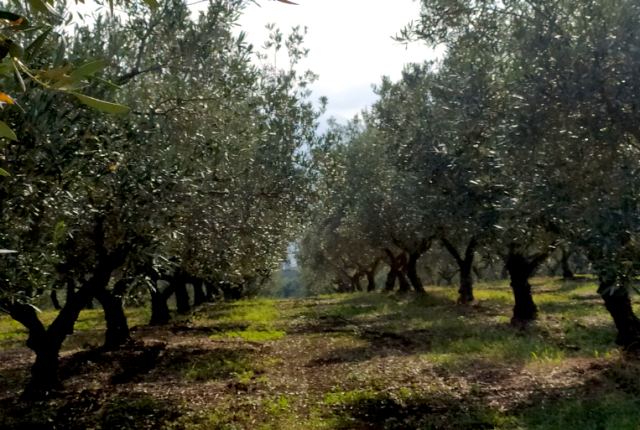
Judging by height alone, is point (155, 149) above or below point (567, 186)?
above

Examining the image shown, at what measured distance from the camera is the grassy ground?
10.2 metres

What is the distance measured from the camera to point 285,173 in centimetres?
1711

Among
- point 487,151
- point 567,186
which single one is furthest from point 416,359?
point 567,186

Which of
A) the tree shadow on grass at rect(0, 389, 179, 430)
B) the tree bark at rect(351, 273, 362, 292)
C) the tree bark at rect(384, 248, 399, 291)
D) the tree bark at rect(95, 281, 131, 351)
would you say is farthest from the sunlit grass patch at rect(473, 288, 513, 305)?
the tree bark at rect(351, 273, 362, 292)

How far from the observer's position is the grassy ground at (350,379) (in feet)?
33.3

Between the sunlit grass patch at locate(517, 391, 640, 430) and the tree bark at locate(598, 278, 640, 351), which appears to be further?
the tree bark at locate(598, 278, 640, 351)

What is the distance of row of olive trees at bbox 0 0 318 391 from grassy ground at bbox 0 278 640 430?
2263mm

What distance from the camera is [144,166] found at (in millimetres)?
9703

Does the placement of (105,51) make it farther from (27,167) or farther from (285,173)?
(285,173)

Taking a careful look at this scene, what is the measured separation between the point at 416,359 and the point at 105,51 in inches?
432

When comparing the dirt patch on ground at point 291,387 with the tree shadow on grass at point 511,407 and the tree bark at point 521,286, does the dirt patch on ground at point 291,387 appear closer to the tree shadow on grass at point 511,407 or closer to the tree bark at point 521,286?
the tree shadow on grass at point 511,407

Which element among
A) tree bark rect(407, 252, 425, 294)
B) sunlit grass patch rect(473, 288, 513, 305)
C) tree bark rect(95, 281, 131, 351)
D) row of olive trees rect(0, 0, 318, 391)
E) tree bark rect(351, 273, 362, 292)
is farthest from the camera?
tree bark rect(351, 273, 362, 292)

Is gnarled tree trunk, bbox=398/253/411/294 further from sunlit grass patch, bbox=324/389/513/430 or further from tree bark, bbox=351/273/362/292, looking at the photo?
sunlit grass patch, bbox=324/389/513/430

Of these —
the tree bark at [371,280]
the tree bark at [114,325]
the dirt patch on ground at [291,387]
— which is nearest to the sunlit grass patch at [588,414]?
the dirt patch on ground at [291,387]
